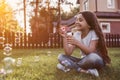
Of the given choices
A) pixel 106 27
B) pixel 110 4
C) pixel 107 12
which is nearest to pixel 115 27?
pixel 106 27

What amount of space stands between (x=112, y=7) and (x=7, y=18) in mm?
25484

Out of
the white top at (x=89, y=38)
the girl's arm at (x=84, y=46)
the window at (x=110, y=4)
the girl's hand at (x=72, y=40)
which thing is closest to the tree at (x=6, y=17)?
the window at (x=110, y=4)

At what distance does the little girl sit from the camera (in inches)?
227

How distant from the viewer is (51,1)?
137 ft

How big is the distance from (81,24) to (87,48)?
55 centimetres

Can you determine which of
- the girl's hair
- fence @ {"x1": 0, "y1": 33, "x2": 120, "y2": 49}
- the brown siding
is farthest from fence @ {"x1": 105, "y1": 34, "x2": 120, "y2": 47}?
the girl's hair

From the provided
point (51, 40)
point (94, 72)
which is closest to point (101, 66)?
point (94, 72)

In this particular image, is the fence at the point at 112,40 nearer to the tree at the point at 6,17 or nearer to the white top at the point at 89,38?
the tree at the point at 6,17

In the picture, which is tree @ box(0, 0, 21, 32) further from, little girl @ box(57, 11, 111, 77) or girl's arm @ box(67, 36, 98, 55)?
girl's arm @ box(67, 36, 98, 55)

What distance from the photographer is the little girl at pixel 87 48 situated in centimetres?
577

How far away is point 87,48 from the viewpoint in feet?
18.8

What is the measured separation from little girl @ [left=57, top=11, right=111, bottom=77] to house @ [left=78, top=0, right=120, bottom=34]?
21560 millimetres

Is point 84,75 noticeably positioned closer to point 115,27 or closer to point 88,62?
point 88,62

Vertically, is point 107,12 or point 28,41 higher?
point 107,12
